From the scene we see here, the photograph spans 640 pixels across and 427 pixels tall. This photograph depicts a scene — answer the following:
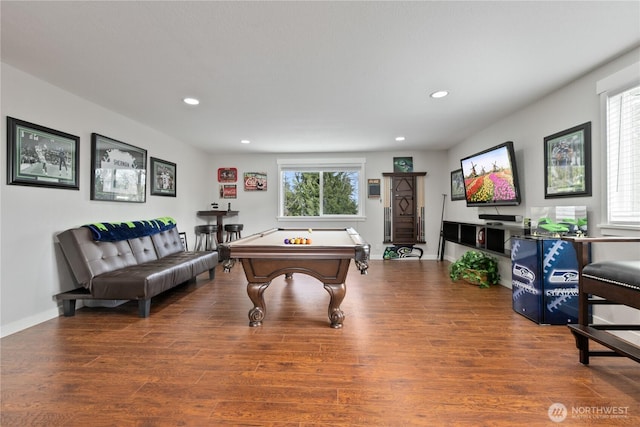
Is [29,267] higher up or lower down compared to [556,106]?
lower down

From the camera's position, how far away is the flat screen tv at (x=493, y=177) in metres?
3.65

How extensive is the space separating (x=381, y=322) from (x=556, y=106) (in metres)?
3.01

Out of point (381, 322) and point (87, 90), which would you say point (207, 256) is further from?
point (381, 322)

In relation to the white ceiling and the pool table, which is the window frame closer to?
the white ceiling

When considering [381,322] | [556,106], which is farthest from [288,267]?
[556,106]

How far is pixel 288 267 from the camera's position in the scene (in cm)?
257

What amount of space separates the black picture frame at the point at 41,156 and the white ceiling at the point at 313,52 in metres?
0.54

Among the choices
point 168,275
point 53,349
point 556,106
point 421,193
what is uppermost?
point 556,106

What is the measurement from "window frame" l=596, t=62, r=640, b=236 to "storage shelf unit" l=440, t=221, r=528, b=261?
94 cm

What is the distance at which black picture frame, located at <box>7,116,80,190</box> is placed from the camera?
8.20 ft

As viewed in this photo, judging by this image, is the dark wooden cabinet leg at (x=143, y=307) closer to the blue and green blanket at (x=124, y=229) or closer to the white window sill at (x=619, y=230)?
the blue and green blanket at (x=124, y=229)

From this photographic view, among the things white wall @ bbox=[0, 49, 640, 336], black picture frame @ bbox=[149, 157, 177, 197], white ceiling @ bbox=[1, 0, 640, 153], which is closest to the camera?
white ceiling @ bbox=[1, 0, 640, 153]

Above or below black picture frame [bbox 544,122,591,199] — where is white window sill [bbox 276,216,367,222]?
below

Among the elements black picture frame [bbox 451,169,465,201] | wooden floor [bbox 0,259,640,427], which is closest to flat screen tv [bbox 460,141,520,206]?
black picture frame [bbox 451,169,465,201]
